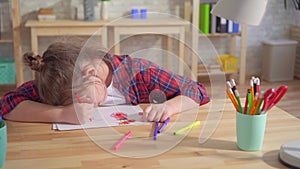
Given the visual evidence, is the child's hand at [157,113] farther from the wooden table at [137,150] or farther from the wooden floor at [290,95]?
the wooden floor at [290,95]

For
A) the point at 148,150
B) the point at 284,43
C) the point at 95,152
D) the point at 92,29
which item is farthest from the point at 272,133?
the point at 284,43

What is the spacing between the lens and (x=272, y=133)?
49.6 inches

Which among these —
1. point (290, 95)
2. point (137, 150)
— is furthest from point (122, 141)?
point (290, 95)

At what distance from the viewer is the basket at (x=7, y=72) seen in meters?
3.70

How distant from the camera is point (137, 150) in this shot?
1122 millimetres

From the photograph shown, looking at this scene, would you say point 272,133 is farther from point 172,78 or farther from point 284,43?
point 284,43

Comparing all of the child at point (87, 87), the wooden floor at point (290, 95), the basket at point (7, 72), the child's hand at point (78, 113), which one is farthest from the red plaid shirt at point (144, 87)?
the basket at point (7, 72)

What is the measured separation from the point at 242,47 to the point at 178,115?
303 centimetres

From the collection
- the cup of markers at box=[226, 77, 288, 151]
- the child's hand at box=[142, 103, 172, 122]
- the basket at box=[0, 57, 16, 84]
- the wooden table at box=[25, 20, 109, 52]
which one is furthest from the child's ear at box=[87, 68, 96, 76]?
the basket at box=[0, 57, 16, 84]

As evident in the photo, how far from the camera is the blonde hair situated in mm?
1267

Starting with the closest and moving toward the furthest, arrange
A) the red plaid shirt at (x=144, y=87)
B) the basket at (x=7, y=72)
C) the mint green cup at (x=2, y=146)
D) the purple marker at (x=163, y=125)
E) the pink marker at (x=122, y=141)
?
the mint green cup at (x=2, y=146) < the pink marker at (x=122, y=141) < the purple marker at (x=163, y=125) < the red plaid shirt at (x=144, y=87) < the basket at (x=7, y=72)

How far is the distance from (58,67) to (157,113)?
12.8 inches

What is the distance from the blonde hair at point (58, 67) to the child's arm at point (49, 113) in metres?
0.04

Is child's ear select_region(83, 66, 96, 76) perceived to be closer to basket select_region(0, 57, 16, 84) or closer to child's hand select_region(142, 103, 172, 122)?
child's hand select_region(142, 103, 172, 122)
